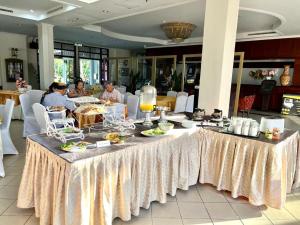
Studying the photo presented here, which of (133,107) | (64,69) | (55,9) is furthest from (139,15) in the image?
(64,69)

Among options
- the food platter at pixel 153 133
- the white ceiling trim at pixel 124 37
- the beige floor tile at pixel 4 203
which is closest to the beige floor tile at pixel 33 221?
the beige floor tile at pixel 4 203

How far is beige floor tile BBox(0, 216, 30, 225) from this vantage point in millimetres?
1901

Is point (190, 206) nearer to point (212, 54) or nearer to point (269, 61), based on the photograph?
point (212, 54)

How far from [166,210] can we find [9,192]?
1632mm

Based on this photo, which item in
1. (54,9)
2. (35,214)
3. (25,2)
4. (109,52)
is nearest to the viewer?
(35,214)

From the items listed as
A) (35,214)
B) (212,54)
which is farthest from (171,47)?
(35,214)

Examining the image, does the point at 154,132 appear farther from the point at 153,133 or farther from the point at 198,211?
the point at 198,211

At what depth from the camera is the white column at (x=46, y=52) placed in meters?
6.49

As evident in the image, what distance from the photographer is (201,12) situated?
211 inches

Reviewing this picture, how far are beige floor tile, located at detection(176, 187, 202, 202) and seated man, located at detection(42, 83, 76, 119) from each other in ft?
7.55

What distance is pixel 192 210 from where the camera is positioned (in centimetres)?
218

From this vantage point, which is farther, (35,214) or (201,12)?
(201,12)

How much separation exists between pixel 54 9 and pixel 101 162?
4.98 m

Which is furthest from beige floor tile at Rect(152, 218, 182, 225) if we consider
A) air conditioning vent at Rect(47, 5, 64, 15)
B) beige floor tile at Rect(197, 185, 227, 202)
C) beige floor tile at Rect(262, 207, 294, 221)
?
air conditioning vent at Rect(47, 5, 64, 15)
